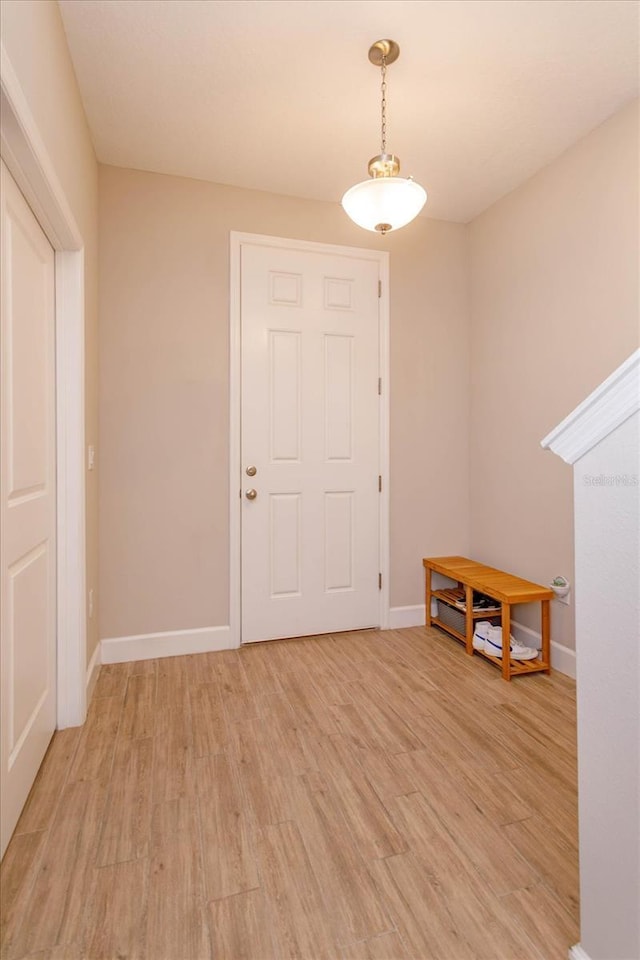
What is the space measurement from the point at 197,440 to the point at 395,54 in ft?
6.52

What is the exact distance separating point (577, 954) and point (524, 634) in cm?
189

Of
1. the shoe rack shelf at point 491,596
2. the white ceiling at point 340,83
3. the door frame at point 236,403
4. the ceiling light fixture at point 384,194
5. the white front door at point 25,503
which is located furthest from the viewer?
the door frame at point 236,403

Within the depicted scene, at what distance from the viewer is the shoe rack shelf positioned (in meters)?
2.58

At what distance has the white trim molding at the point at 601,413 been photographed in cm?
92

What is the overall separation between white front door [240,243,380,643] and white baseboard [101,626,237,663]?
0.15 metres

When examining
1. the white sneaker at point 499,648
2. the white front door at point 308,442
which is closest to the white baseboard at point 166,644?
the white front door at point 308,442

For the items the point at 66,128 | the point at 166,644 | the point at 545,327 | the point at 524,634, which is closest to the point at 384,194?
the point at 66,128

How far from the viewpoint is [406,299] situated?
328cm

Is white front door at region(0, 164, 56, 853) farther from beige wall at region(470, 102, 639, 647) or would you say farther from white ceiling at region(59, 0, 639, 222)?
beige wall at region(470, 102, 639, 647)

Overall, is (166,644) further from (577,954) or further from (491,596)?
(577,954)

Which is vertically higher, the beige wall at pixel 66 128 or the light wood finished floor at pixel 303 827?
the beige wall at pixel 66 128

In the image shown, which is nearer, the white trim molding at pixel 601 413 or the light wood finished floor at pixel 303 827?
the white trim molding at pixel 601 413

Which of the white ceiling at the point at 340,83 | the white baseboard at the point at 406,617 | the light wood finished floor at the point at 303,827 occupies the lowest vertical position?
the light wood finished floor at the point at 303,827

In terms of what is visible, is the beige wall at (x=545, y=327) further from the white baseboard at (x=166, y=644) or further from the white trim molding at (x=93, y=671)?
the white trim molding at (x=93, y=671)
